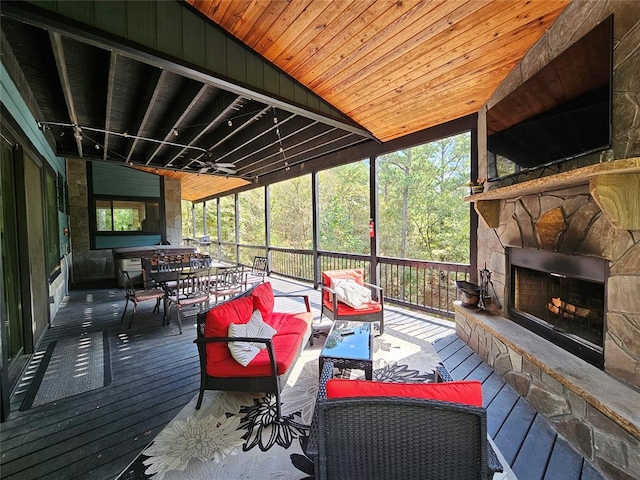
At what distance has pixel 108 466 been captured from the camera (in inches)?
67.5

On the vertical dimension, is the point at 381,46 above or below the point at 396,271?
above

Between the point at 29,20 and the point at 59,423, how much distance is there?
302 centimetres

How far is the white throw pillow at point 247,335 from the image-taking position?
85.9 inches

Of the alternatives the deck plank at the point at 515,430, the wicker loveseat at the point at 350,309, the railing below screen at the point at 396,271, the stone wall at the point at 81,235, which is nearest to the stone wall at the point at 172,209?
the stone wall at the point at 81,235

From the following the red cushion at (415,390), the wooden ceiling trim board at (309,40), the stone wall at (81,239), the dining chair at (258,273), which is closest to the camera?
the red cushion at (415,390)

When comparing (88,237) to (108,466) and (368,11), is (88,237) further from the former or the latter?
(368,11)

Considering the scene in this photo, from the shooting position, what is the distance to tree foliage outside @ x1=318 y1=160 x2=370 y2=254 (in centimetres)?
1198

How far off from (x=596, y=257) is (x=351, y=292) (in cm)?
244

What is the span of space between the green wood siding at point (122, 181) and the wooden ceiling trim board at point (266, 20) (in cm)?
761

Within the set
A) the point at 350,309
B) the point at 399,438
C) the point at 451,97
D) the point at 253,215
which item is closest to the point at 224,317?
the point at 399,438

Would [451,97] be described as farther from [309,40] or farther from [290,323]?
[290,323]

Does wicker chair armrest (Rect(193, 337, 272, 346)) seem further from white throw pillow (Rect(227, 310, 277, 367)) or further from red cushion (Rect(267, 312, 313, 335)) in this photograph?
red cushion (Rect(267, 312, 313, 335))

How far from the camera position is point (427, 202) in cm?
991

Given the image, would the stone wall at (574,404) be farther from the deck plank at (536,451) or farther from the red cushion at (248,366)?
the red cushion at (248,366)
